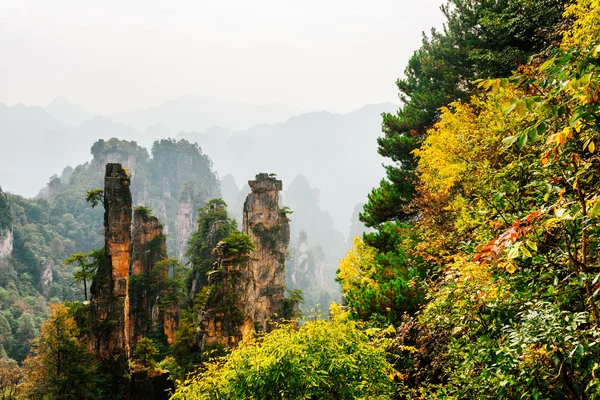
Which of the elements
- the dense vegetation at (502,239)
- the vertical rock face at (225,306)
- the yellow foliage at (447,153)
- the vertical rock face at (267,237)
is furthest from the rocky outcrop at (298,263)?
the dense vegetation at (502,239)

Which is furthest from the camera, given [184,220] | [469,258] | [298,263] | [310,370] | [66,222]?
[298,263]

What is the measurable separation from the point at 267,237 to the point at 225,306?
60.9ft

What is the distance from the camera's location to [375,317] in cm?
1007

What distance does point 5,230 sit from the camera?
53094 mm

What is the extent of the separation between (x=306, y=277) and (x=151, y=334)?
71.4 metres

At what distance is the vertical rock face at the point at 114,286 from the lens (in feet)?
72.4

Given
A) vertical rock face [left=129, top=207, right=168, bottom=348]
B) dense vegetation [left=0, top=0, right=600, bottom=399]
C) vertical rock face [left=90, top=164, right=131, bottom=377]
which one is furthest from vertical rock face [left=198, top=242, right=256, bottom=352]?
vertical rock face [left=129, top=207, right=168, bottom=348]

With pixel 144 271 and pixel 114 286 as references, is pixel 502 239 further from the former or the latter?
pixel 144 271

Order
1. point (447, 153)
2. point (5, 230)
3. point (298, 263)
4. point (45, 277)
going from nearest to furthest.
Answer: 1. point (447, 153)
2. point (5, 230)
3. point (45, 277)
4. point (298, 263)

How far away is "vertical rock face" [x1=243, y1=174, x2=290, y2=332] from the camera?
3709cm

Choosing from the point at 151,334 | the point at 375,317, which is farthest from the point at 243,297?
the point at 151,334

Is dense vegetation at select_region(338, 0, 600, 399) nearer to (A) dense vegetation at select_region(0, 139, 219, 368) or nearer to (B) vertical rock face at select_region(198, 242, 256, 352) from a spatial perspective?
(B) vertical rock face at select_region(198, 242, 256, 352)

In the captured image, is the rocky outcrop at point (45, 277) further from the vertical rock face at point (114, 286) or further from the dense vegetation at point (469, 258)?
the vertical rock face at point (114, 286)

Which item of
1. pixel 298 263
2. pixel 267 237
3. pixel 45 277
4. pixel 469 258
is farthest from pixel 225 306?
pixel 298 263
